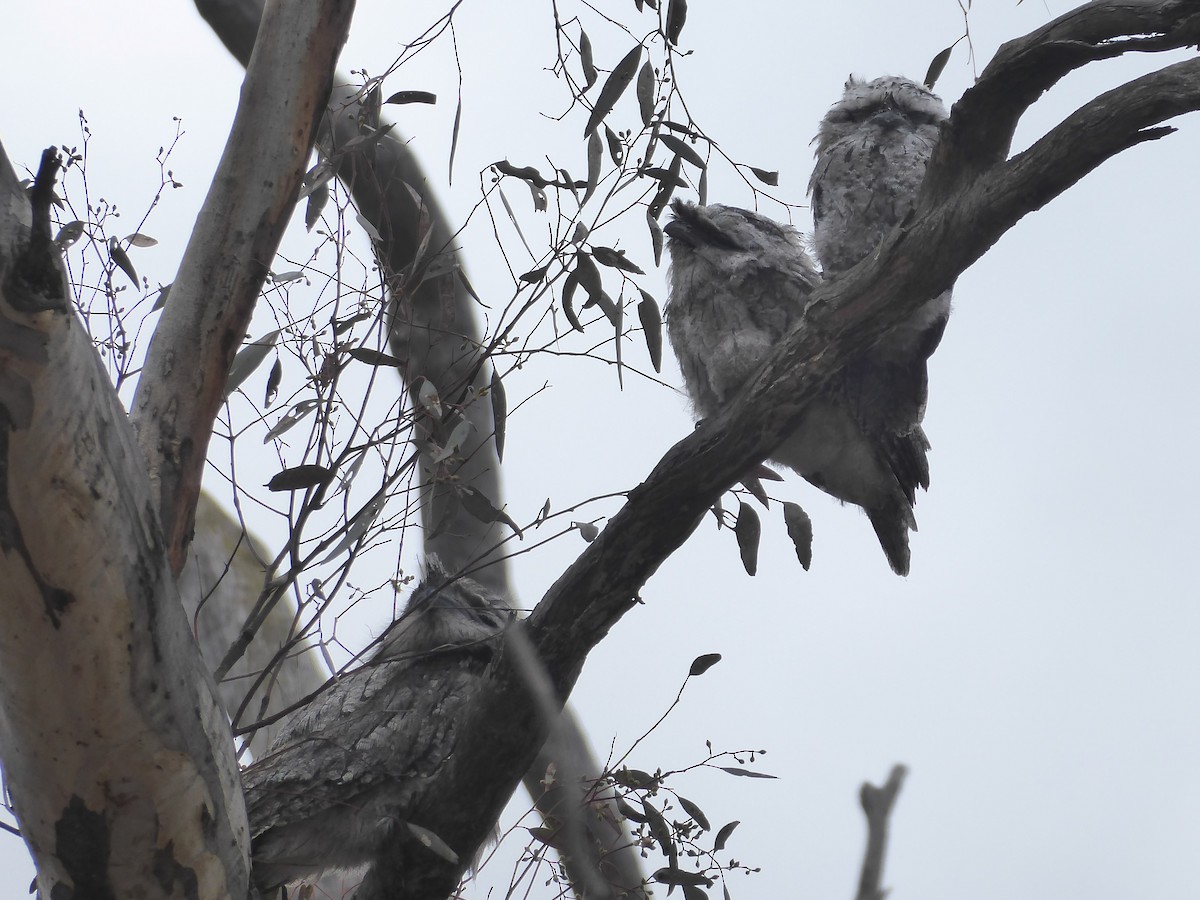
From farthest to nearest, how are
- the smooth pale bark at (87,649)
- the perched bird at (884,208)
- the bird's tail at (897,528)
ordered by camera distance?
the bird's tail at (897,528), the perched bird at (884,208), the smooth pale bark at (87,649)

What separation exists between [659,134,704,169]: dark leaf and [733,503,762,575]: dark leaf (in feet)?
2.36

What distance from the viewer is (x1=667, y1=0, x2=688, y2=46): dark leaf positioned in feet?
7.27

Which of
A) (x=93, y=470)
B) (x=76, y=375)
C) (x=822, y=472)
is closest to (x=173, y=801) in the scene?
(x=93, y=470)

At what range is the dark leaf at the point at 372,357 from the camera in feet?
6.34

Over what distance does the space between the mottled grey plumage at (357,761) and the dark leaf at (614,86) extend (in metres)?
0.95

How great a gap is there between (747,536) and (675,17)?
105 centimetres

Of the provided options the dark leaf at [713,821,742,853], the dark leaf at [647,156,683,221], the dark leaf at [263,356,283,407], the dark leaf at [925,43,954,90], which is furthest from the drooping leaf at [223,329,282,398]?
the dark leaf at [925,43,954,90]

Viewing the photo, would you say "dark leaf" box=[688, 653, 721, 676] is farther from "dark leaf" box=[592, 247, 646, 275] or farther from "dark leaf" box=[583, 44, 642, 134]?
"dark leaf" box=[583, 44, 642, 134]

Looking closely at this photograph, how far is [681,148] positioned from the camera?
2.27 metres

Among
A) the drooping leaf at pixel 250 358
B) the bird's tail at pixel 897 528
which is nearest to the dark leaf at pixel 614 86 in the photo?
the drooping leaf at pixel 250 358

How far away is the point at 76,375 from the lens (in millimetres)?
1151

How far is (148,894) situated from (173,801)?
126 millimetres

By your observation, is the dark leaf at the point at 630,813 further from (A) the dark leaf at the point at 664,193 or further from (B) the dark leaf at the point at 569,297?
(A) the dark leaf at the point at 664,193

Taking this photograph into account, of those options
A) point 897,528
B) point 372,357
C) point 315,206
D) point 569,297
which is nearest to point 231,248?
point 372,357
